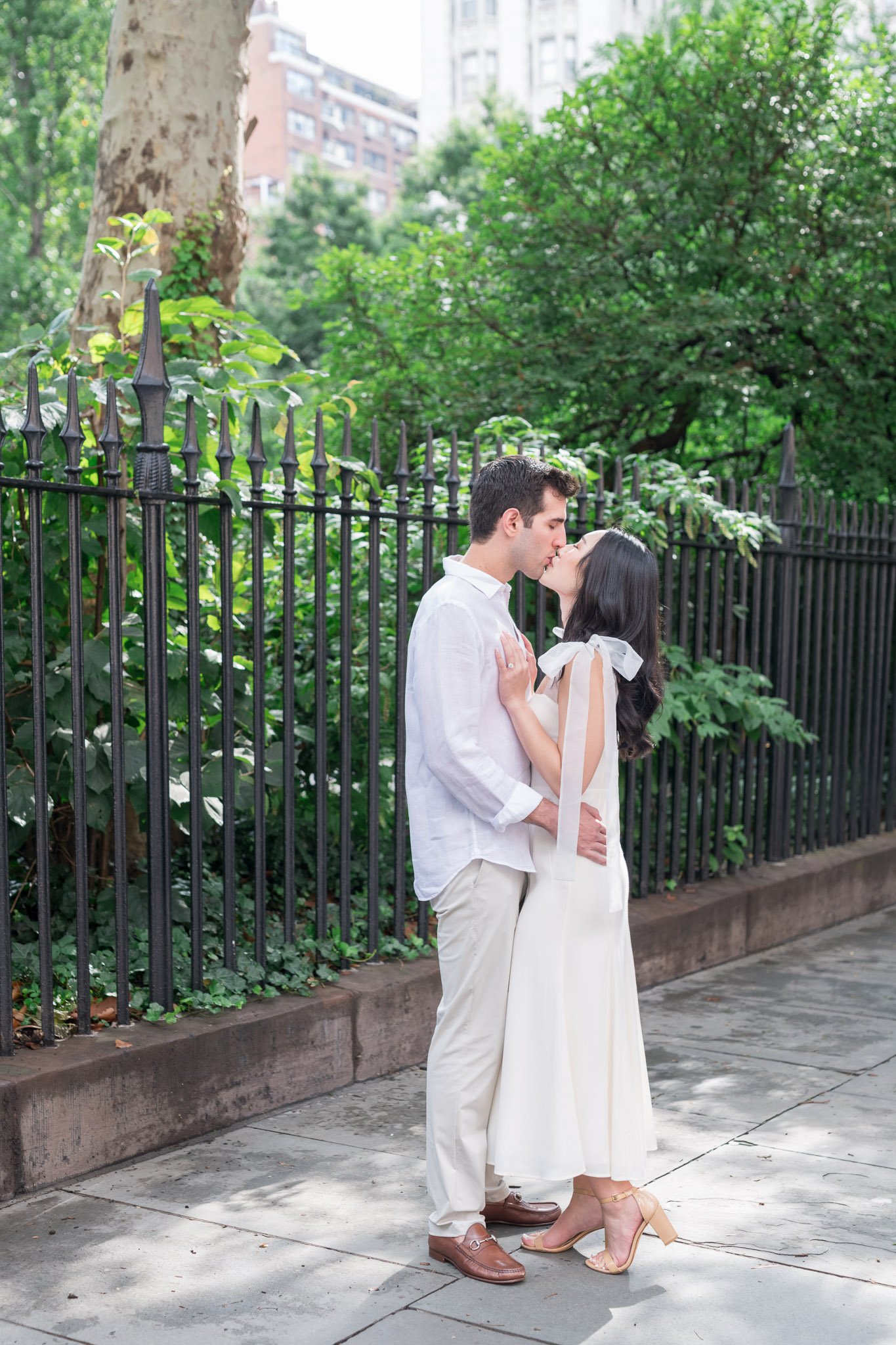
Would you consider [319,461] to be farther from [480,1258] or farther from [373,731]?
[480,1258]

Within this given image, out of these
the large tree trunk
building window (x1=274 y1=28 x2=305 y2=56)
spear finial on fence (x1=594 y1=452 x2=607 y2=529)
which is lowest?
spear finial on fence (x1=594 y1=452 x2=607 y2=529)

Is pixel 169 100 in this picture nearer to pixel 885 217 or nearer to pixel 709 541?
pixel 709 541

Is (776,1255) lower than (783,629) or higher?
lower

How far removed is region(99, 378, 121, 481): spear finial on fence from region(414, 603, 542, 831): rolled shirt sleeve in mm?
1294

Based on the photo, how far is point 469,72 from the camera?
78688 millimetres

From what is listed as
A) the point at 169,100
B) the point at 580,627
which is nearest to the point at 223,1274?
the point at 580,627

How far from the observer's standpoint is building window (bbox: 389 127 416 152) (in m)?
104

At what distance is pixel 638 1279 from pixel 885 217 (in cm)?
856

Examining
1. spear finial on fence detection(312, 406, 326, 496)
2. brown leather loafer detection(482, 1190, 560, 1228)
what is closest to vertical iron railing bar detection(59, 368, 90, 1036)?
spear finial on fence detection(312, 406, 326, 496)

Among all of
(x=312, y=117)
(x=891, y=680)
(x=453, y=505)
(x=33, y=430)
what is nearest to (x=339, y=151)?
(x=312, y=117)

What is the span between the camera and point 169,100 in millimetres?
6129

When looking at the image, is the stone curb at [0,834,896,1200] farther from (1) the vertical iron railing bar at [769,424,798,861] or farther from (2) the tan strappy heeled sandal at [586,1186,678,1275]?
(1) the vertical iron railing bar at [769,424,798,861]

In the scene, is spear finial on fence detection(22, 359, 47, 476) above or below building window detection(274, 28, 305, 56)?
below

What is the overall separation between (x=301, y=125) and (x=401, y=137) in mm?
13682
